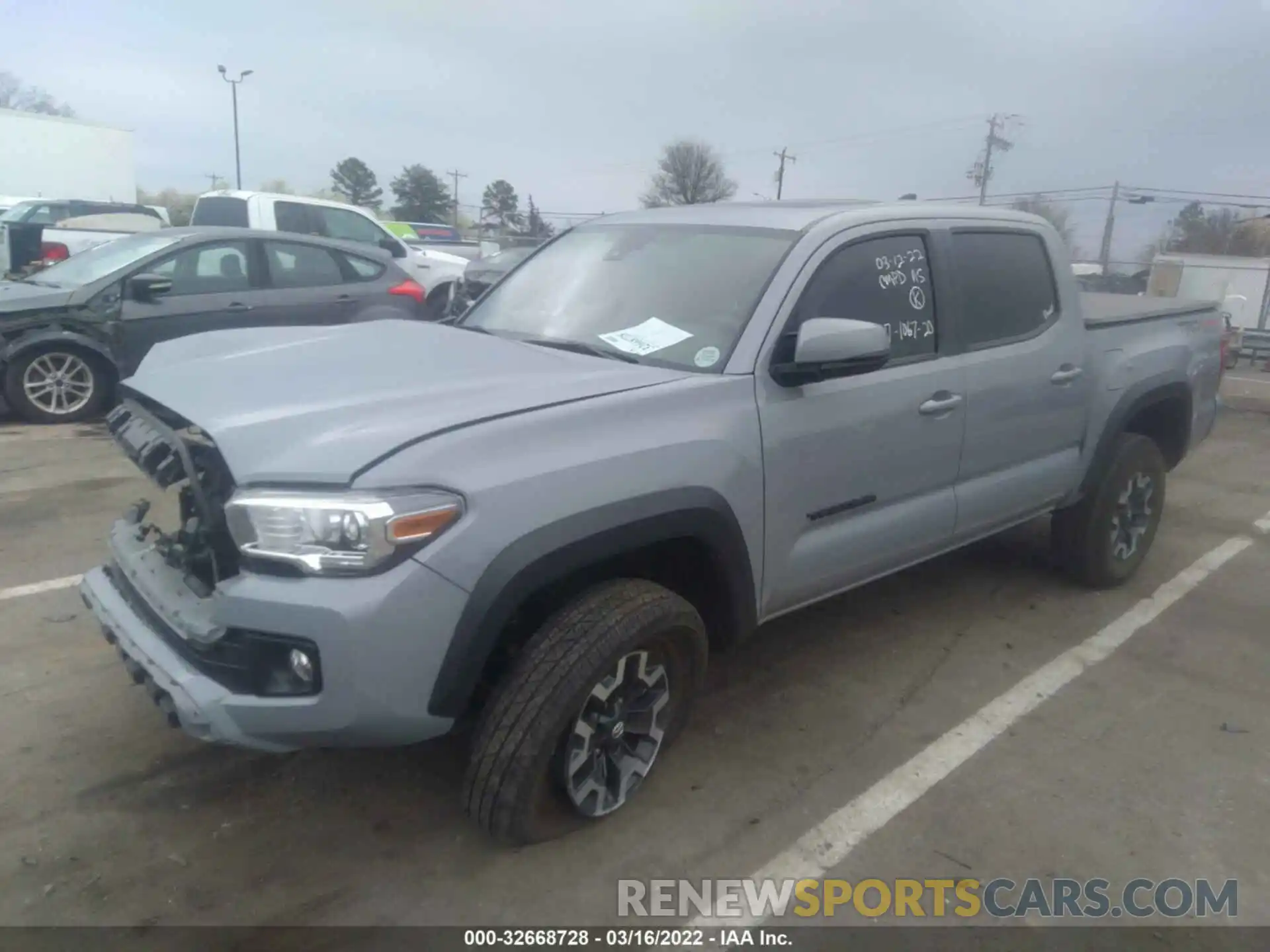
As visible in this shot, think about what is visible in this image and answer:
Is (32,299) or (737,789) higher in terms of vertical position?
(32,299)

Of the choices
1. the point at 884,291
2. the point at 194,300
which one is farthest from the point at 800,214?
the point at 194,300

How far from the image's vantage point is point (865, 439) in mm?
3383

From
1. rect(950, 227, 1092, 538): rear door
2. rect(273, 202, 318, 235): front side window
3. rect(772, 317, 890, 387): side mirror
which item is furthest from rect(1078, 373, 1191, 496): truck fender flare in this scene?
A: rect(273, 202, 318, 235): front side window

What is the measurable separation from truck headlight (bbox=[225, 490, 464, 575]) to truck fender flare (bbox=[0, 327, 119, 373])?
637cm

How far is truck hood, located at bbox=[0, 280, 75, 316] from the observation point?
295 inches

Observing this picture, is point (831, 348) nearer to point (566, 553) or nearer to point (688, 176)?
point (566, 553)

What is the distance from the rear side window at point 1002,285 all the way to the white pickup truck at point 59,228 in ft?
26.8

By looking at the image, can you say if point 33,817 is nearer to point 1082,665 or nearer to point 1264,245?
point 1082,665

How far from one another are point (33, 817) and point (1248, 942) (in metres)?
3.44

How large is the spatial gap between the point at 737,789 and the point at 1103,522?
8.64 ft

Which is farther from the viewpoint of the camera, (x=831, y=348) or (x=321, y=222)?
(x=321, y=222)

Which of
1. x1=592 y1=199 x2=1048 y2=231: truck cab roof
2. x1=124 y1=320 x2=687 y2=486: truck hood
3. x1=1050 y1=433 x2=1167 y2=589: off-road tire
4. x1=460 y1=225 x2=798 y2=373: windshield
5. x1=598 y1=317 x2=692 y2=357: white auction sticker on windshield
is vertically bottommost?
x1=1050 y1=433 x2=1167 y2=589: off-road tire

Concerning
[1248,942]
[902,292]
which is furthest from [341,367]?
[1248,942]

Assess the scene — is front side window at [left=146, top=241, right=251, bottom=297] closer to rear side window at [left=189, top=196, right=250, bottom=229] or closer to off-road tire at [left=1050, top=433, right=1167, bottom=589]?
rear side window at [left=189, top=196, right=250, bottom=229]
